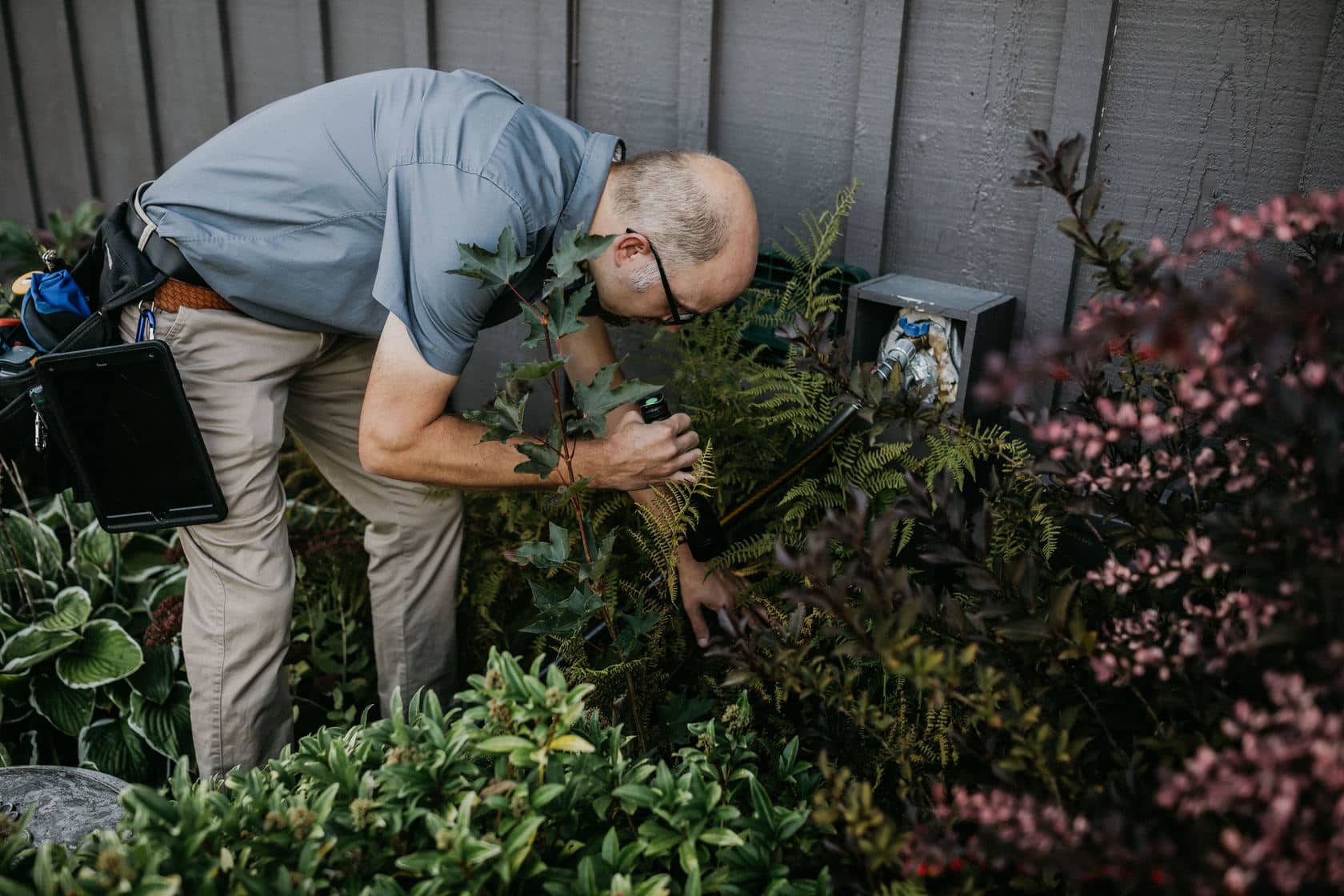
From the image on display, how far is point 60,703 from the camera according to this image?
317 centimetres

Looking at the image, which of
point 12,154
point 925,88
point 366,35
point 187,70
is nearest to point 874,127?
point 925,88

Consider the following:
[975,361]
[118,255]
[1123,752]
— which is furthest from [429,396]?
[1123,752]

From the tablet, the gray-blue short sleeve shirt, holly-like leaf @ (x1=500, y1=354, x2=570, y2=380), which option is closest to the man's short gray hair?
the gray-blue short sleeve shirt

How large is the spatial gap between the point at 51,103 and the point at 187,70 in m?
1.06

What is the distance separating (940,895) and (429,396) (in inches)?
57.4

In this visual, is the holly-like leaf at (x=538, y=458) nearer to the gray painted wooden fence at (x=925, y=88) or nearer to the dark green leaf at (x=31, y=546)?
the gray painted wooden fence at (x=925, y=88)

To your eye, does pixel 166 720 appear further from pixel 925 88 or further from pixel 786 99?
pixel 925 88

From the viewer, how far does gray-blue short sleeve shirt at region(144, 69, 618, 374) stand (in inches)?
90.4

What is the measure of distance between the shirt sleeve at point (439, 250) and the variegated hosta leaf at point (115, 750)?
1.80 m

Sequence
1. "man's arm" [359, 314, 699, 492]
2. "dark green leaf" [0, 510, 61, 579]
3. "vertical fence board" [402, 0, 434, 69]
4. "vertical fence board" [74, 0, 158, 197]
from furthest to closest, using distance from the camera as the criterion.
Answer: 1. "vertical fence board" [74, 0, 158, 197]
2. "vertical fence board" [402, 0, 434, 69]
3. "dark green leaf" [0, 510, 61, 579]
4. "man's arm" [359, 314, 699, 492]

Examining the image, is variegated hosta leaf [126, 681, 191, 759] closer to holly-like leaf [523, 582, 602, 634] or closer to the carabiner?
the carabiner

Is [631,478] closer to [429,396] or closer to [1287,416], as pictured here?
[429,396]

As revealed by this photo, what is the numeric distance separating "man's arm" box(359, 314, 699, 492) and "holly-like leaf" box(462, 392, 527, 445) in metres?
0.26

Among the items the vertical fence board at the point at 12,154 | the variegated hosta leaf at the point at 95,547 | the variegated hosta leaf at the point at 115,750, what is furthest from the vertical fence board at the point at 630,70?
the vertical fence board at the point at 12,154
